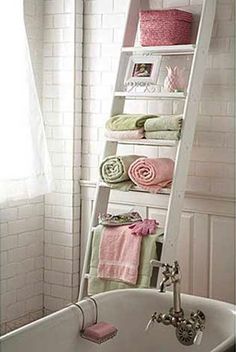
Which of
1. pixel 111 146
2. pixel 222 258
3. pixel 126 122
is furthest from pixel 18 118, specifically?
pixel 222 258

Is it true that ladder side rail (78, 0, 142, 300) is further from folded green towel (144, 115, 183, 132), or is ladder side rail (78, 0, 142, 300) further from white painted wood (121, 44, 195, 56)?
folded green towel (144, 115, 183, 132)

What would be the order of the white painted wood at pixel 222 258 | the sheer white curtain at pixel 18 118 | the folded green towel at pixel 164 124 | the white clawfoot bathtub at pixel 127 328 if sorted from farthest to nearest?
1. the sheer white curtain at pixel 18 118
2. the white painted wood at pixel 222 258
3. the folded green towel at pixel 164 124
4. the white clawfoot bathtub at pixel 127 328

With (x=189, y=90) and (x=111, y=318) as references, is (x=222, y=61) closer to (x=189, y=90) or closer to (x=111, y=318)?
(x=189, y=90)

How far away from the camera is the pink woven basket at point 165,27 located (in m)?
3.54

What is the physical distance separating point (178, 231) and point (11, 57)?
1379mm

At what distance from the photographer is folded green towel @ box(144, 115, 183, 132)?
3393 millimetres

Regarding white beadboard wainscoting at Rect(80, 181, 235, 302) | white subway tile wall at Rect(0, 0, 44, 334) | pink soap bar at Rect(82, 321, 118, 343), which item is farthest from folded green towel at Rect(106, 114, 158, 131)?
pink soap bar at Rect(82, 321, 118, 343)

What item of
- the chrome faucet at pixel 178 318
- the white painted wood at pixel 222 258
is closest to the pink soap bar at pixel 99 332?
the chrome faucet at pixel 178 318

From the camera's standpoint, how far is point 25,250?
412 centimetres

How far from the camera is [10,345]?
8.27ft

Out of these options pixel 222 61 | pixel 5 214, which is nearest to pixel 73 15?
pixel 222 61

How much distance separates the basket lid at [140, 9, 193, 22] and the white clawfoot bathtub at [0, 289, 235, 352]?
4.87 feet

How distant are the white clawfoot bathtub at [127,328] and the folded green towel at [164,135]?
2.69 ft

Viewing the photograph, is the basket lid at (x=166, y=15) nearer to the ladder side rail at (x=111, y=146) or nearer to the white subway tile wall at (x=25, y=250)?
the ladder side rail at (x=111, y=146)
